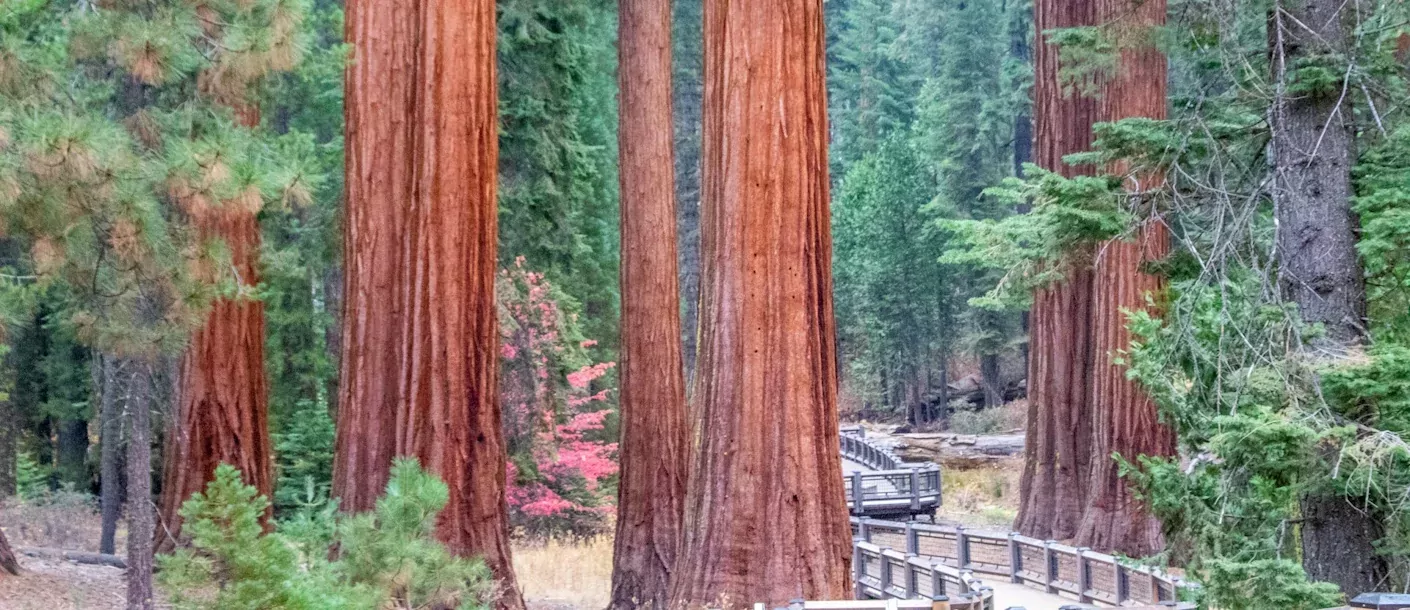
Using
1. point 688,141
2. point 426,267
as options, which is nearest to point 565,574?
point 426,267

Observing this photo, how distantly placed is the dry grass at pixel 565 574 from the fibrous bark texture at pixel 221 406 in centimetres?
412

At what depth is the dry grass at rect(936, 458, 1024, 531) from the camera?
27.5m

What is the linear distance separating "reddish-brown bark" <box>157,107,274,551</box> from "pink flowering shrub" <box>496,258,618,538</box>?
6275 millimetres

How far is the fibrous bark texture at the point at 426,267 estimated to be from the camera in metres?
10.8

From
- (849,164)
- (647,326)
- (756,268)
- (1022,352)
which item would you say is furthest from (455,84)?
(849,164)

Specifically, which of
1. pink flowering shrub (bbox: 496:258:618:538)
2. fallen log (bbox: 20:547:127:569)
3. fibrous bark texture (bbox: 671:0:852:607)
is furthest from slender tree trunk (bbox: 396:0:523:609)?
pink flowering shrub (bbox: 496:258:618:538)

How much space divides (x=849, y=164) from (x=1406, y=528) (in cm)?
4967

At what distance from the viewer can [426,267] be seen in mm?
10898

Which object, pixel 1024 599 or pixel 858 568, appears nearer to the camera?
pixel 1024 599

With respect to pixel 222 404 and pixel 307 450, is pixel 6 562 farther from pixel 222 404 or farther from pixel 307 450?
pixel 307 450

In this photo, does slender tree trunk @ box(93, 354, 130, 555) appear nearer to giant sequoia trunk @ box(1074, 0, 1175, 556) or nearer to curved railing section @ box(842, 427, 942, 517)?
giant sequoia trunk @ box(1074, 0, 1175, 556)

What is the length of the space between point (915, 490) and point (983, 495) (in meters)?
7.46

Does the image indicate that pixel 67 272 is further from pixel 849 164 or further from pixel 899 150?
pixel 849 164

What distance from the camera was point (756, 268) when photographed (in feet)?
33.5
